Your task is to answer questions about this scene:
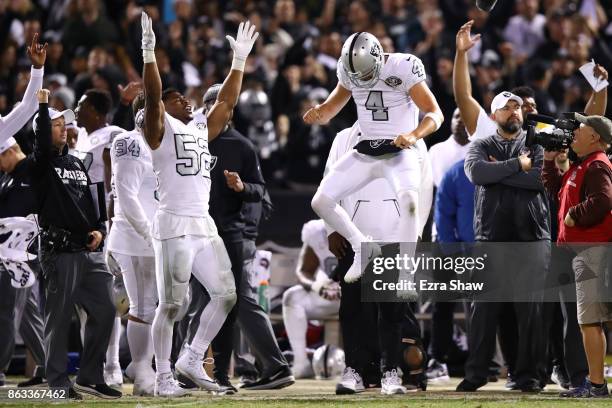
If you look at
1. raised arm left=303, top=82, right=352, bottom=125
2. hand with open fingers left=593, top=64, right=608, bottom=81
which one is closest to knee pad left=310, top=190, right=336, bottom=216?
raised arm left=303, top=82, right=352, bottom=125

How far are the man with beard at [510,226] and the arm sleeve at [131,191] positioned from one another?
2353mm

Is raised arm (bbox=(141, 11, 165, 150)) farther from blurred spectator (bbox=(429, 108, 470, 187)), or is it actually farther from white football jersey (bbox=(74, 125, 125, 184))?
blurred spectator (bbox=(429, 108, 470, 187))

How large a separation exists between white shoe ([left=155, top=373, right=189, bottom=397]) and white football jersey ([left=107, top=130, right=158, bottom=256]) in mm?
1031

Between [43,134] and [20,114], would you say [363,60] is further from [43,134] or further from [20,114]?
[20,114]

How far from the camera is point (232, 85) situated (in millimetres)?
9375

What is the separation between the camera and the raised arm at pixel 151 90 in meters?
8.68

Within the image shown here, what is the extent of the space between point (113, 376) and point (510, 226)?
10.7ft

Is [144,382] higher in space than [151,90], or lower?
lower

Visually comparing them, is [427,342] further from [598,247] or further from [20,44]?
[20,44]

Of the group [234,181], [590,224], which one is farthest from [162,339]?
[590,224]

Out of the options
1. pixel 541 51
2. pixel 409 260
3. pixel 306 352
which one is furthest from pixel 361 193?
pixel 541 51

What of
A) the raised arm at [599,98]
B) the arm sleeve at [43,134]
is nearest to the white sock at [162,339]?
the arm sleeve at [43,134]

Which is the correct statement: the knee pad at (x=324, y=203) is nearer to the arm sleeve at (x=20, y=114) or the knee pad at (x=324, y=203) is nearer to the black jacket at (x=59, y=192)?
the black jacket at (x=59, y=192)

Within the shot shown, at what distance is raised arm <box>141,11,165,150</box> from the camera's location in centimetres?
868
